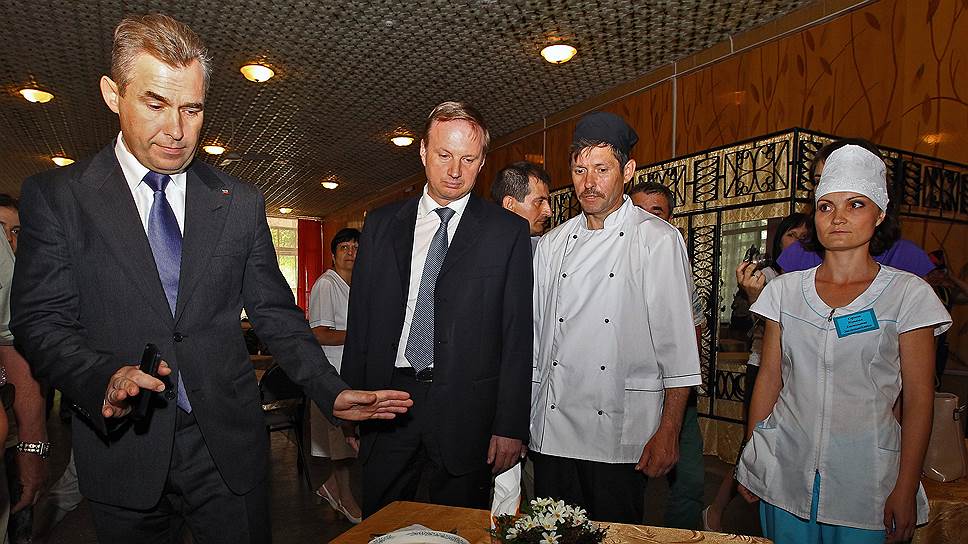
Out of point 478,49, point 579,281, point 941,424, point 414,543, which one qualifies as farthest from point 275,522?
point 478,49

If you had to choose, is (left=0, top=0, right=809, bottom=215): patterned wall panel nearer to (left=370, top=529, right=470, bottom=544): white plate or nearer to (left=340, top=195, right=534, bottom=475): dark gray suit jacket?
(left=340, top=195, right=534, bottom=475): dark gray suit jacket

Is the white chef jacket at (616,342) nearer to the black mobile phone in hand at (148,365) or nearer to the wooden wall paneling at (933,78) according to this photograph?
the black mobile phone in hand at (148,365)

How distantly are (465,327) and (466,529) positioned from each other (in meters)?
0.67

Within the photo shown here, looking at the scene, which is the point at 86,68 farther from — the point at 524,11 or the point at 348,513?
the point at 348,513

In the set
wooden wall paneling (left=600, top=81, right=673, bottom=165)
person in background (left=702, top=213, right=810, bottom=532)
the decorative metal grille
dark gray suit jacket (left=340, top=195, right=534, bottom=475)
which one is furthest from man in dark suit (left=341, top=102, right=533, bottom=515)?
wooden wall paneling (left=600, top=81, right=673, bottom=165)

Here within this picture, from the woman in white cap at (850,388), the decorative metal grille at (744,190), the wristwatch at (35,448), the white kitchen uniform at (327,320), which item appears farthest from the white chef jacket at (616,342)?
the decorative metal grille at (744,190)

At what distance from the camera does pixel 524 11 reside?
16.2 ft

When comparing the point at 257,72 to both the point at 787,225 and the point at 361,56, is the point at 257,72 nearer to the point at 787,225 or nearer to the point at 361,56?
the point at 361,56

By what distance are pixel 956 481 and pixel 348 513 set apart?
9.61 feet

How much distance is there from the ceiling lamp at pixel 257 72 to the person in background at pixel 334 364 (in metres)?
2.73

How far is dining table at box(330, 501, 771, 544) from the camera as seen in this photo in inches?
51.9

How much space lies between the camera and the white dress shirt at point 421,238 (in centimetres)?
196

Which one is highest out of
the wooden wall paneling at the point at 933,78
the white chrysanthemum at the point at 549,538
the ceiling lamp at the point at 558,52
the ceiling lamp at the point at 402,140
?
the ceiling lamp at the point at 402,140

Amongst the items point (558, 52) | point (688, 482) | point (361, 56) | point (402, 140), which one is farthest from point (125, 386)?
point (402, 140)
